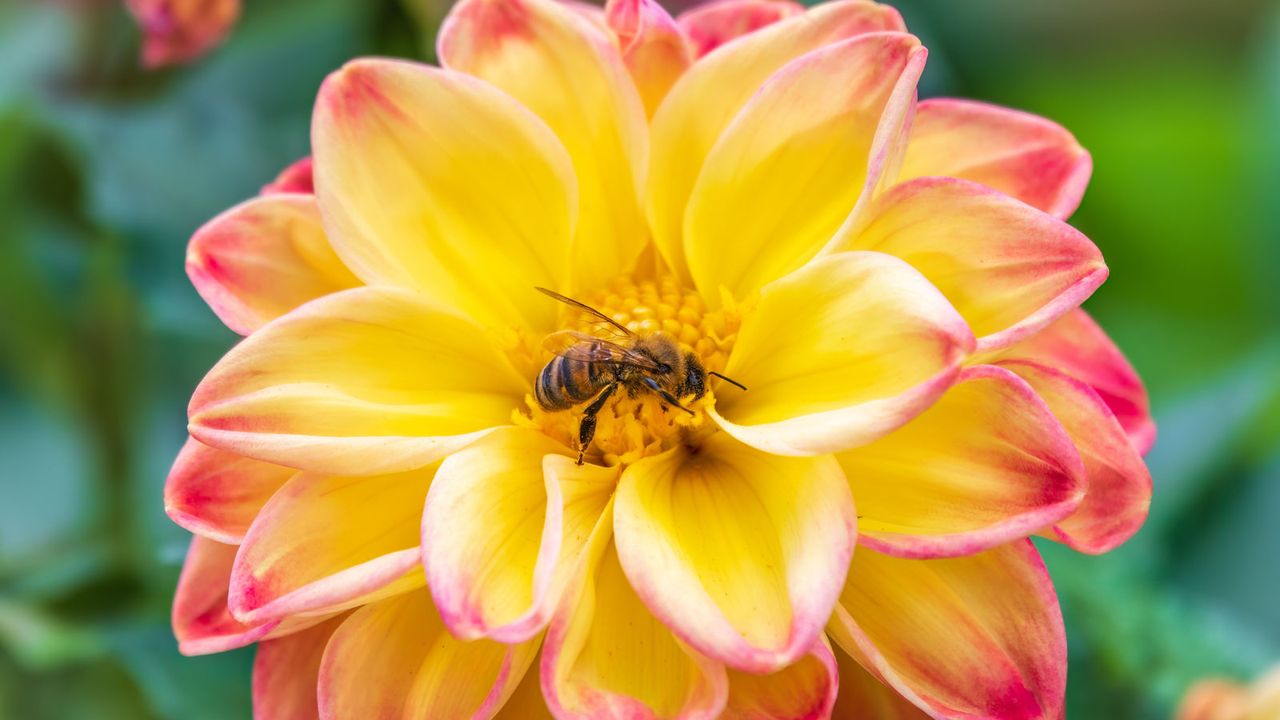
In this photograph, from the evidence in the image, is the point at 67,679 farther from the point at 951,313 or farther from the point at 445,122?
the point at 951,313

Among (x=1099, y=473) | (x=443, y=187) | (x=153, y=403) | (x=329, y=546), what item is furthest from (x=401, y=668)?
(x=153, y=403)

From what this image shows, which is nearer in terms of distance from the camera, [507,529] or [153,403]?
[507,529]

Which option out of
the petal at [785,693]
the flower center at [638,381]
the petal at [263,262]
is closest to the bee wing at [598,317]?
the flower center at [638,381]

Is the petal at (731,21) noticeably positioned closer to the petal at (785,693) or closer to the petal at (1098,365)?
the petal at (1098,365)

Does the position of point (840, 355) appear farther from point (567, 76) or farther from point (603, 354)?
point (567, 76)

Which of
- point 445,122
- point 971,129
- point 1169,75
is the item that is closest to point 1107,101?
point 1169,75

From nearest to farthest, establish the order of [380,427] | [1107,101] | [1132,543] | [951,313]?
[951,313] → [380,427] → [1132,543] → [1107,101]

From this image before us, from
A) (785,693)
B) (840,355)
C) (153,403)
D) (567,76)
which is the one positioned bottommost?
(153,403)

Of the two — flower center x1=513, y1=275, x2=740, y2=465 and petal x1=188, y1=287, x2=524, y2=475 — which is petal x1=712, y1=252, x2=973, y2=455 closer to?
flower center x1=513, y1=275, x2=740, y2=465
